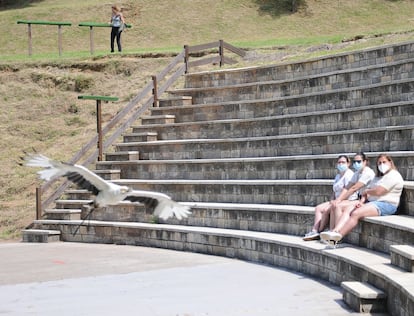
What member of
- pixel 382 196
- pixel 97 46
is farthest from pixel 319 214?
pixel 97 46

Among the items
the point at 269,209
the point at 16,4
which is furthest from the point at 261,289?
the point at 16,4

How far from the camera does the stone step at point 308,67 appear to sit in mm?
15930

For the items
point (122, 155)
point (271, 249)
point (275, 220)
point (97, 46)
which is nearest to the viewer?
point (271, 249)

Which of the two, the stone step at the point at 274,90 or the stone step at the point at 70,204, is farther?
the stone step at the point at 70,204

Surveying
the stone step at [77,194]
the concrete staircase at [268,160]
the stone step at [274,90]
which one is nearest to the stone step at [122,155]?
the concrete staircase at [268,160]

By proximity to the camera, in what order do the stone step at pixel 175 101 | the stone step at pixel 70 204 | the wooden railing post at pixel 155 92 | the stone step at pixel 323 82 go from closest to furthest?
the stone step at pixel 323 82 → the stone step at pixel 70 204 → the stone step at pixel 175 101 → the wooden railing post at pixel 155 92

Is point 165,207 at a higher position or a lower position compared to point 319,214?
higher

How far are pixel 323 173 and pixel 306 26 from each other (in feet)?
56.7

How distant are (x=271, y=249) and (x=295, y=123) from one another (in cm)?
386

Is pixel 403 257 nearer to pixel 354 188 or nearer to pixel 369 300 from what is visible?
pixel 369 300

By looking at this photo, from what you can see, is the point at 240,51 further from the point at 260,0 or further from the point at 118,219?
the point at 260,0

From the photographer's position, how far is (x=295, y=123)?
15.7 m

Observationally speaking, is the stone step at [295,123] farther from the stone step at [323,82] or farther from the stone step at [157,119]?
the stone step at [323,82]

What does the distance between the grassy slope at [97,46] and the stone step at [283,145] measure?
133 inches
